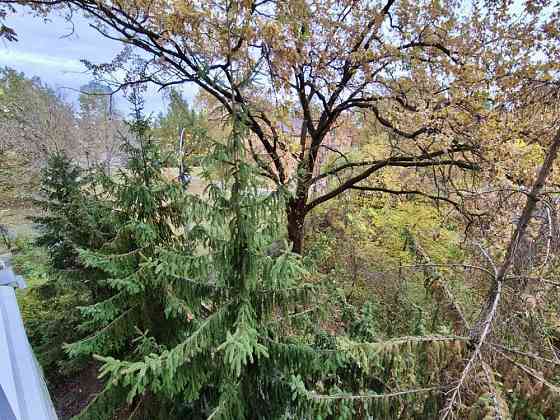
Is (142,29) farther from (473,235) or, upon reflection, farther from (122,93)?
(473,235)

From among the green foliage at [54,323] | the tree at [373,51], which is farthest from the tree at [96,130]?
the tree at [373,51]

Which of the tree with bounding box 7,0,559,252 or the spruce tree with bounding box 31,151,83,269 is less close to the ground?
the tree with bounding box 7,0,559,252

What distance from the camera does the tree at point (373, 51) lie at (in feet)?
14.0

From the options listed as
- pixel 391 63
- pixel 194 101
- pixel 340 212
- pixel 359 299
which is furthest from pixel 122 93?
pixel 359 299

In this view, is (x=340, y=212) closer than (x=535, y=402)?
No

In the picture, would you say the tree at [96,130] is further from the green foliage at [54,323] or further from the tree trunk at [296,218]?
the tree trunk at [296,218]

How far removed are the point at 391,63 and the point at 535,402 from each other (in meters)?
4.84

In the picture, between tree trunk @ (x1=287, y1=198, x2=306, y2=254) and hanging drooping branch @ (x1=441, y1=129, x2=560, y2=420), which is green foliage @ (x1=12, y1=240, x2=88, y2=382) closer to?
tree trunk @ (x1=287, y1=198, x2=306, y2=254)

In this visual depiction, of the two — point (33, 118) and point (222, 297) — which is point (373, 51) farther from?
Result: point (33, 118)

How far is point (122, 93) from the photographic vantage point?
6035mm

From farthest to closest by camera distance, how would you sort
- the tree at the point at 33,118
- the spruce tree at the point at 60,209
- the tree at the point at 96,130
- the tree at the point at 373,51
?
1. the tree at the point at 96,130
2. the tree at the point at 33,118
3. the spruce tree at the point at 60,209
4. the tree at the point at 373,51

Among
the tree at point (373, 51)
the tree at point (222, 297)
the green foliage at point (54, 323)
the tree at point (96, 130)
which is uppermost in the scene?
the tree at point (96, 130)

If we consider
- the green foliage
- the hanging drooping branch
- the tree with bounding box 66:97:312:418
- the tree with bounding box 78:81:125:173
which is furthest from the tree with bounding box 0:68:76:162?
the hanging drooping branch

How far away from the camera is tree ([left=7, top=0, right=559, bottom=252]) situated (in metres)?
4.27
